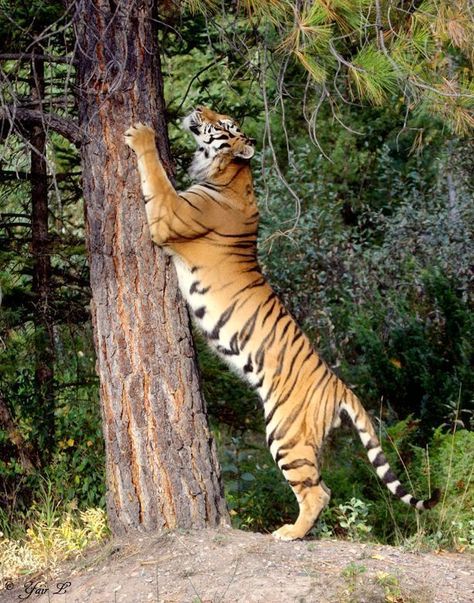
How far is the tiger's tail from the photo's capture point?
18.0ft

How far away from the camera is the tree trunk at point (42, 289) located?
6.47 m

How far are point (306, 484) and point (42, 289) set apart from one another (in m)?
2.30

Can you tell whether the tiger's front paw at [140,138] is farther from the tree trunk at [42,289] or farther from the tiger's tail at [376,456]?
the tiger's tail at [376,456]

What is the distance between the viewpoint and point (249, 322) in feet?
19.1

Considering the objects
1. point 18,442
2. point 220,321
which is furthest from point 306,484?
point 18,442

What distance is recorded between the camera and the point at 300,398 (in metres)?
5.71

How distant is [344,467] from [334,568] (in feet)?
9.38

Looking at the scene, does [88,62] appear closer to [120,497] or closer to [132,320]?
[132,320]

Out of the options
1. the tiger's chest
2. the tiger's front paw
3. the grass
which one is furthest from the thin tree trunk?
the tiger's front paw

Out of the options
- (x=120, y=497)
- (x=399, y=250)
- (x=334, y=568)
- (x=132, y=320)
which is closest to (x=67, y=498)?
(x=120, y=497)

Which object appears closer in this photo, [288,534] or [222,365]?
[288,534]

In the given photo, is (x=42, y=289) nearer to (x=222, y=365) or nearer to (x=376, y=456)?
(x=222, y=365)

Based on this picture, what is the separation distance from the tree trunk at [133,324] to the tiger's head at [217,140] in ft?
3.00

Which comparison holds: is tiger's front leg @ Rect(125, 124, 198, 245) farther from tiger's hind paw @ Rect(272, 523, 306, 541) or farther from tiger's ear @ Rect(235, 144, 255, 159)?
tiger's hind paw @ Rect(272, 523, 306, 541)
